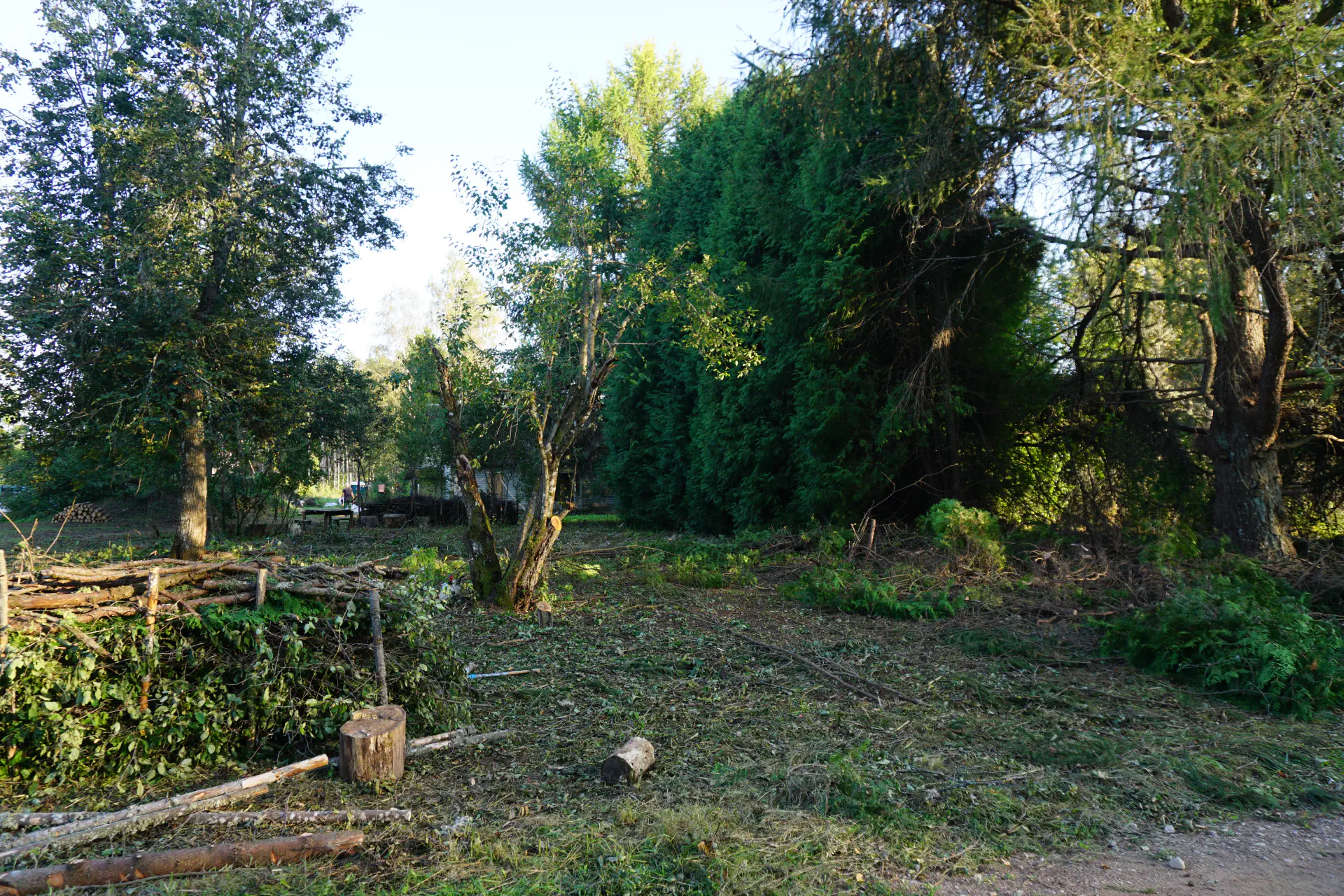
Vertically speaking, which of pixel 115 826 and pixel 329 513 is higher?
pixel 329 513

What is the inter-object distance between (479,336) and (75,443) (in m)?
19.8

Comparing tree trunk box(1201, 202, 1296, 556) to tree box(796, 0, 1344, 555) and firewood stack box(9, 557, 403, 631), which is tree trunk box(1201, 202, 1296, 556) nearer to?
tree box(796, 0, 1344, 555)

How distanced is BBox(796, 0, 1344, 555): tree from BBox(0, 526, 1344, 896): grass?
3604 millimetres

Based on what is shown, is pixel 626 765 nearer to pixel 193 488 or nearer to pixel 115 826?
pixel 115 826

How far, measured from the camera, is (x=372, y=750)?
3.73 m

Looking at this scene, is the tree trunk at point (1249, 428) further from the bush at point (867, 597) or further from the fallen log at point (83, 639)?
the fallen log at point (83, 639)

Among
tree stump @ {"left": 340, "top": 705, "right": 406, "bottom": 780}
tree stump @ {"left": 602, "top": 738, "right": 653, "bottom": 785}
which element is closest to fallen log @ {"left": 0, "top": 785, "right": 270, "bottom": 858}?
tree stump @ {"left": 340, "top": 705, "right": 406, "bottom": 780}

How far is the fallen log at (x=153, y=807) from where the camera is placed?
9.53 feet

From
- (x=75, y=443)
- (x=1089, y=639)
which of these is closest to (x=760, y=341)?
(x=1089, y=639)

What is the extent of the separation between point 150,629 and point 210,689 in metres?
0.41

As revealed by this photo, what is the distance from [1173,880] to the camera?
296 cm

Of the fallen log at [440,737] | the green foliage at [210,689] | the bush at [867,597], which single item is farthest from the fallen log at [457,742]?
the bush at [867,597]

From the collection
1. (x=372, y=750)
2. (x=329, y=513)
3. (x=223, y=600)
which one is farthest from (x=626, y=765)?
(x=329, y=513)

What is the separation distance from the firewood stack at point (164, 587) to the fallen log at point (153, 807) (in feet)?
3.03
